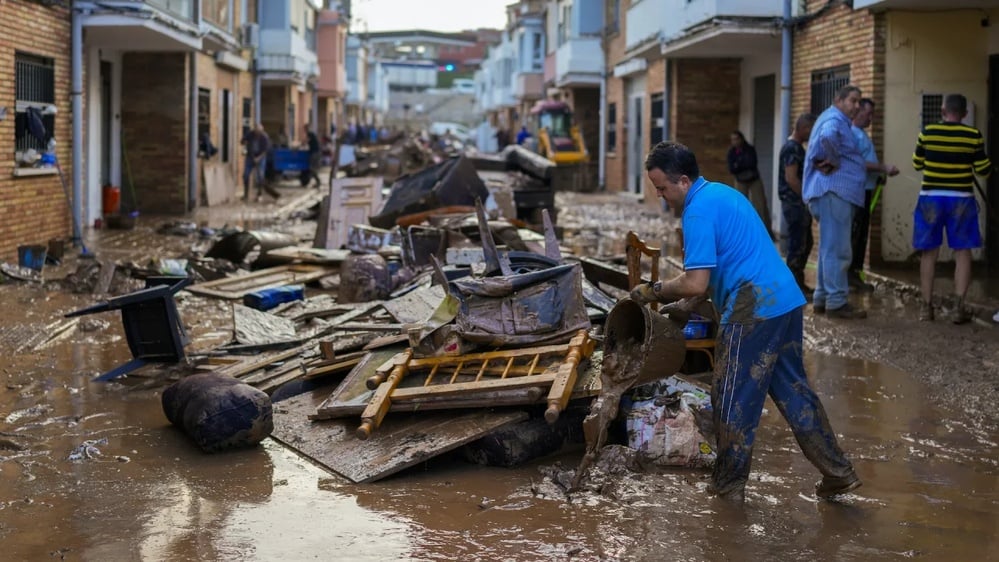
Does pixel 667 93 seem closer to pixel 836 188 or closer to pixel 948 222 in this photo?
pixel 836 188

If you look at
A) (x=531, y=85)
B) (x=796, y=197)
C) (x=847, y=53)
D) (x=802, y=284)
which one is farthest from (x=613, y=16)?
(x=796, y=197)

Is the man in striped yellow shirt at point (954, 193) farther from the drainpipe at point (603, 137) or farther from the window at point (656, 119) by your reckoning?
the drainpipe at point (603, 137)

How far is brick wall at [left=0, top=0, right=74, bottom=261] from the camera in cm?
1404

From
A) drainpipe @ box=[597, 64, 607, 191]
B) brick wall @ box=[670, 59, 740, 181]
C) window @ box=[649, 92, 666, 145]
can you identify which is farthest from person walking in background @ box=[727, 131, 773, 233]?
drainpipe @ box=[597, 64, 607, 191]

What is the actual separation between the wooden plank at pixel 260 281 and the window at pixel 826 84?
21.6ft

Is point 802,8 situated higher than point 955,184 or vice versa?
point 802,8

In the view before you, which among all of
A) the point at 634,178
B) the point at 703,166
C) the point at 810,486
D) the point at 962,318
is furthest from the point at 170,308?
the point at 634,178

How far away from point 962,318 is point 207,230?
11.9 m

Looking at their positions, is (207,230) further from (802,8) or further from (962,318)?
(962,318)

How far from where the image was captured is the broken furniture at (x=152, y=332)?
7.88 metres

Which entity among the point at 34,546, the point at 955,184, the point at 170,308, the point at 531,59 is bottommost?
the point at 34,546

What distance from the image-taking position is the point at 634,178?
3095 centimetres

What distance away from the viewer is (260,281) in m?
12.3

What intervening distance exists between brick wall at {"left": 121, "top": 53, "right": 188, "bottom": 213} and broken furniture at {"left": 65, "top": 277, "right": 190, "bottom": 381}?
594 inches
